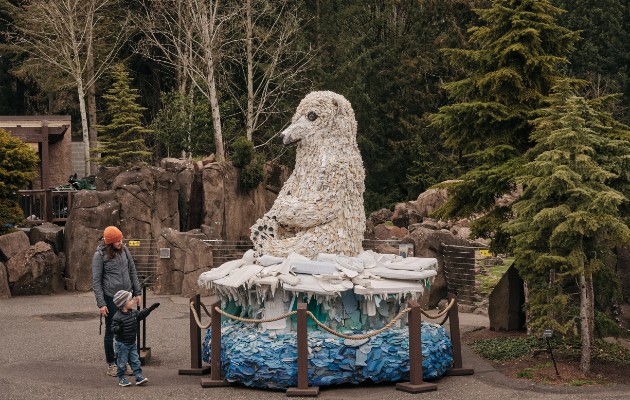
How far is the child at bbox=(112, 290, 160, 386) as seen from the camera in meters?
11.8

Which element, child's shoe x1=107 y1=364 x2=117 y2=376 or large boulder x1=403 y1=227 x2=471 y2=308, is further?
large boulder x1=403 y1=227 x2=471 y2=308

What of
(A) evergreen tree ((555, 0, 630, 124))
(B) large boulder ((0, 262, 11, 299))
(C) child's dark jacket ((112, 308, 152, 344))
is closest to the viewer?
(C) child's dark jacket ((112, 308, 152, 344))

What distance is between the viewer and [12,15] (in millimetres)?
46719

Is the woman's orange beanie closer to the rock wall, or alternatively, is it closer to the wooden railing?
the rock wall

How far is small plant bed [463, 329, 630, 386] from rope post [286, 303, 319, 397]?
2667mm

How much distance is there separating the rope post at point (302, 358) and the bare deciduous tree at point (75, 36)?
26.1m

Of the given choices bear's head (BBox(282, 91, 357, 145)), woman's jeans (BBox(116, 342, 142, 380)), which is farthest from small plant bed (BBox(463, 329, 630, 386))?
woman's jeans (BBox(116, 342, 142, 380))

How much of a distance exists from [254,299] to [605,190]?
14.3 ft

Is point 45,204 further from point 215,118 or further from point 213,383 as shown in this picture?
point 213,383

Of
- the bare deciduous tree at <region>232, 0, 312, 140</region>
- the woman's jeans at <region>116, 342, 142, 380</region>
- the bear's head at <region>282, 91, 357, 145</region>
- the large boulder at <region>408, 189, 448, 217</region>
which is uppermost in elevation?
the bare deciduous tree at <region>232, 0, 312, 140</region>

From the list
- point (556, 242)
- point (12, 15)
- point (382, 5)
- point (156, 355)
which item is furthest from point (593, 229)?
point (12, 15)

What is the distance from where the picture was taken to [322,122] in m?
12.9

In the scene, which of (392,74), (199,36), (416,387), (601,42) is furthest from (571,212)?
(601,42)

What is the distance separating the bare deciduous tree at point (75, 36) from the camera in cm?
3803
